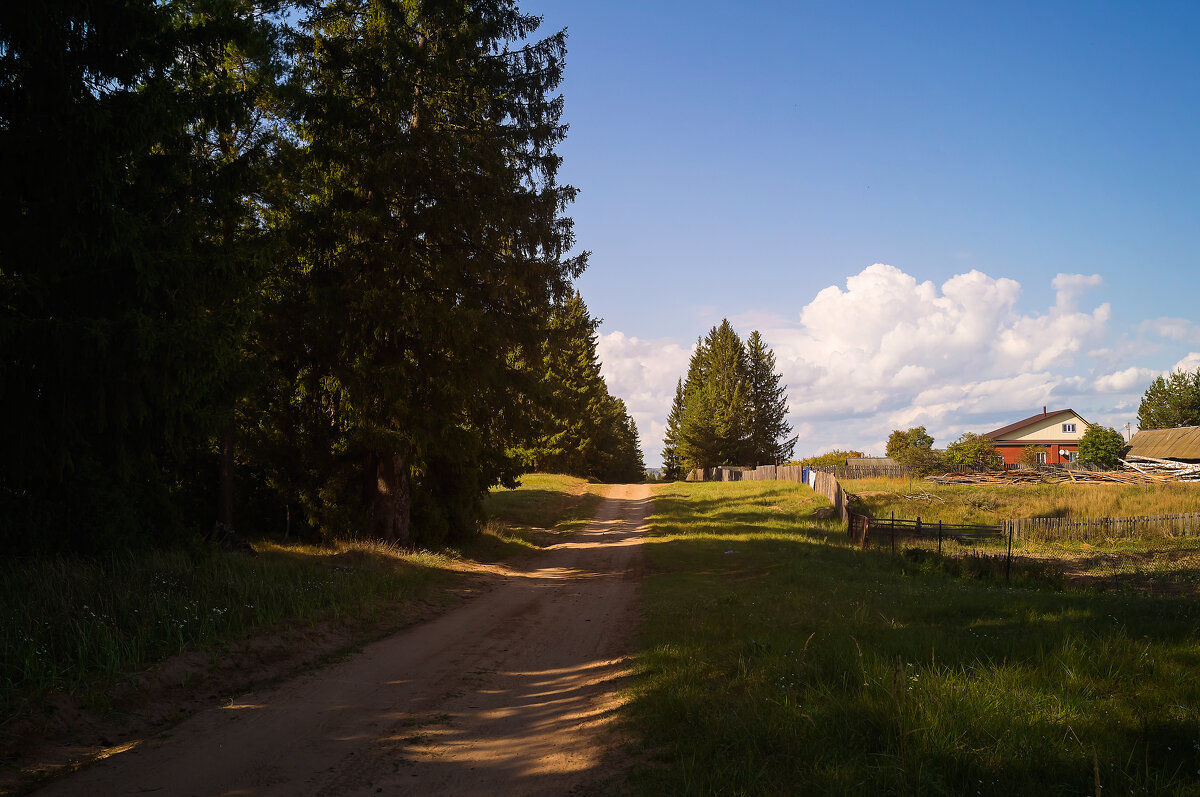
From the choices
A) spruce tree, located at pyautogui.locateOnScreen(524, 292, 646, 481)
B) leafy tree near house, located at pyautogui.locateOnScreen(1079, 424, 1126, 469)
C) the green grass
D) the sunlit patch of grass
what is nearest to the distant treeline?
the green grass

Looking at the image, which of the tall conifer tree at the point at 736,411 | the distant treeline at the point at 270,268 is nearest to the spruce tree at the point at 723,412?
the tall conifer tree at the point at 736,411

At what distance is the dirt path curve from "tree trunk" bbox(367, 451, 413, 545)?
627cm

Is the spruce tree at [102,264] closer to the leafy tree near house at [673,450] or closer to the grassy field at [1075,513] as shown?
the grassy field at [1075,513]

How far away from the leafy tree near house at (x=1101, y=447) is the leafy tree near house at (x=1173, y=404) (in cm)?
2861

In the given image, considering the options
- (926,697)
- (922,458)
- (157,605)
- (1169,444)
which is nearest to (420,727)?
(157,605)

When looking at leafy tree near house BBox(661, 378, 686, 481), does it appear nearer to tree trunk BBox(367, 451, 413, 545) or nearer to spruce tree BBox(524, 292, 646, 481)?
spruce tree BBox(524, 292, 646, 481)

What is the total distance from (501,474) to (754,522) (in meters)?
11.7

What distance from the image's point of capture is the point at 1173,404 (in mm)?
82438

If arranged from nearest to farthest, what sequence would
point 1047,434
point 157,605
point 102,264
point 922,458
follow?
1. point 157,605
2. point 102,264
3. point 922,458
4. point 1047,434

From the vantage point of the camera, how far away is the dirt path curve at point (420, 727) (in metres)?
4.98

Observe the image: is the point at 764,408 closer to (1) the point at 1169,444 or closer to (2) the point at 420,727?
(1) the point at 1169,444

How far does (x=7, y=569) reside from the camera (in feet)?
27.2

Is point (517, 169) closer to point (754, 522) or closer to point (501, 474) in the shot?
point (501, 474)

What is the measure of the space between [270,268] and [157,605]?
6825mm
